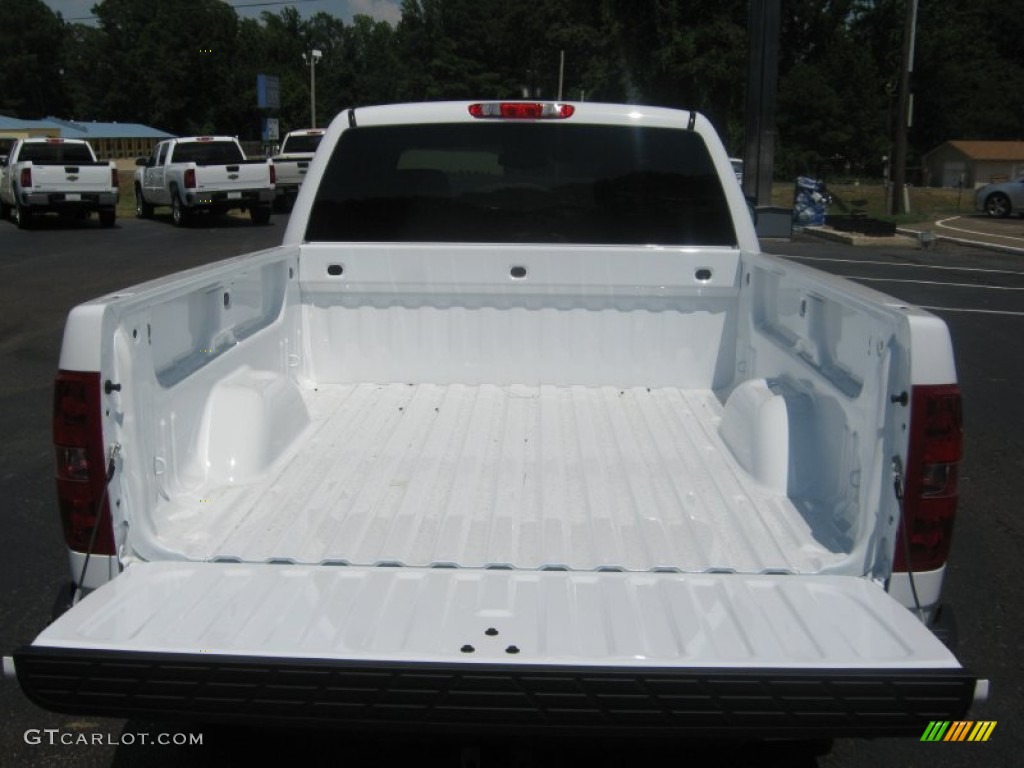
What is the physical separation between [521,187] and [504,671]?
2.81 m

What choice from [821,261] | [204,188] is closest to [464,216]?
[821,261]

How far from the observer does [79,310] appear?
8.45ft

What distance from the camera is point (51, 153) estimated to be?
963 inches

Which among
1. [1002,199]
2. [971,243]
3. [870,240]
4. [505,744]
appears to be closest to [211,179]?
[870,240]

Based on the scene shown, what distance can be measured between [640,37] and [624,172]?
4947 centimetres

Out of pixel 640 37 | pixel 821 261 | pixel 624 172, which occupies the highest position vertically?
pixel 640 37

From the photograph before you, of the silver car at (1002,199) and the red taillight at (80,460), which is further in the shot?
the silver car at (1002,199)

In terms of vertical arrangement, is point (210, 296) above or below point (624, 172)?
below

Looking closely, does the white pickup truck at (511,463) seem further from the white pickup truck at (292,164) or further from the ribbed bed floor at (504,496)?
the white pickup truck at (292,164)

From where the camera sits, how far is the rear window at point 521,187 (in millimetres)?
4543

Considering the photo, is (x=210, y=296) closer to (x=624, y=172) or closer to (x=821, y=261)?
(x=624, y=172)

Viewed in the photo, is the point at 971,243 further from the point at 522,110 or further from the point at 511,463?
the point at 511,463

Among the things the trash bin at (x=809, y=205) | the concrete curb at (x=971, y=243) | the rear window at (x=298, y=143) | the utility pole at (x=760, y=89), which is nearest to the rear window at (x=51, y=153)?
the rear window at (x=298, y=143)

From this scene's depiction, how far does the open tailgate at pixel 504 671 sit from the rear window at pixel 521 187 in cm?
244
